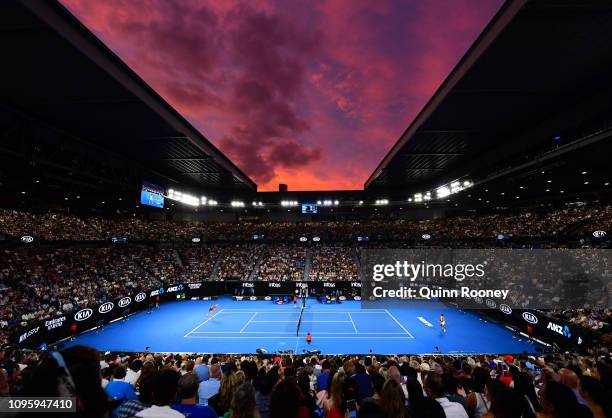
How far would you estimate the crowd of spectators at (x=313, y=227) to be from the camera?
31547 mm

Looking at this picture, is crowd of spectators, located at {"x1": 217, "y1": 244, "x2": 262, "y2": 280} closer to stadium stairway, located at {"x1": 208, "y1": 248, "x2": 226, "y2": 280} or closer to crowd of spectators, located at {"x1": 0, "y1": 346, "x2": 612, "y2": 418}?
stadium stairway, located at {"x1": 208, "y1": 248, "x2": 226, "y2": 280}

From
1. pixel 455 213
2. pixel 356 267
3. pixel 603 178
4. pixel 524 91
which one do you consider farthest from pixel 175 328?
pixel 455 213

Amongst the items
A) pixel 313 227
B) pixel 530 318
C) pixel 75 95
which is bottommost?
pixel 530 318

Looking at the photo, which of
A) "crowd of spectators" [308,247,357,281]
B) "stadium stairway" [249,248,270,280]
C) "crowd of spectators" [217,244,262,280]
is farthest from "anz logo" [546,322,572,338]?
"crowd of spectators" [217,244,262,280]

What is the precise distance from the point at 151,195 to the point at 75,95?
443 inches

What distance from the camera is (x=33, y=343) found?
18.5 metres

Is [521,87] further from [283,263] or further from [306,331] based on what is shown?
[283,263]

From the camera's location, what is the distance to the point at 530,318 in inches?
864

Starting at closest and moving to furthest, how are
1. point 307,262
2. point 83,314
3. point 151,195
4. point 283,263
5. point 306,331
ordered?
point 83,314 < point 306,331 < point 151,195 < point 283,263 < point 307,262

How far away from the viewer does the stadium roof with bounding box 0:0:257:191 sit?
10.7 meters

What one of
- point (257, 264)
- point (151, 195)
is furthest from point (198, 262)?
point (151, 195)

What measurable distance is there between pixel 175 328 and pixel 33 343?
360 inches

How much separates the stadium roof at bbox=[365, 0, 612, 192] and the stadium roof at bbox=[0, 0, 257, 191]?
1558cm

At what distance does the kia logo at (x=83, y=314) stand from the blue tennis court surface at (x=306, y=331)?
1.42m
